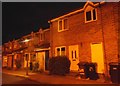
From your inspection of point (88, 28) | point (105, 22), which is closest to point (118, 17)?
point (105, 22)

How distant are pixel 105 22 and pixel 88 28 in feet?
6.97

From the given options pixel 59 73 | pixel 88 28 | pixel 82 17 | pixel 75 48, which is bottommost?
pixel 59 73

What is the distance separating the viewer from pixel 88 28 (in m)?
18.8

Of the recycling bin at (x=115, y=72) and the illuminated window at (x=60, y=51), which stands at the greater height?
the illuminated window at (x=60, y=51)

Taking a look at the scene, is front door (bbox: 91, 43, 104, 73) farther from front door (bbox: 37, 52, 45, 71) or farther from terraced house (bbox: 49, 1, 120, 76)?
front door (bbox: 37, 52, 45, 71)

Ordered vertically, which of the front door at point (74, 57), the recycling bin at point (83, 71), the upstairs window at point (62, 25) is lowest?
the recycling bin at point (83, 71)

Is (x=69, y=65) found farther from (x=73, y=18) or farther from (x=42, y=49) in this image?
(x=42, y=49)

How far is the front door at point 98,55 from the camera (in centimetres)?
1709

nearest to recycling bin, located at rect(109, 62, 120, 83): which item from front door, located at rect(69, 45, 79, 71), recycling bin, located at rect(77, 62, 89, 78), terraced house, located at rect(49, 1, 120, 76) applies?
terraced house, located at rect(49, 1, 120, 76)

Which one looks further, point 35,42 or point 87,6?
point 35,42

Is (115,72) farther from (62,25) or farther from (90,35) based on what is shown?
(62,25)

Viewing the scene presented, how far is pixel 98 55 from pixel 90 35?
7.01 ft

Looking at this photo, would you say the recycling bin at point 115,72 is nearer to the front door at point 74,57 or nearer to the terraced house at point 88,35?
the terraced house at point 88,35

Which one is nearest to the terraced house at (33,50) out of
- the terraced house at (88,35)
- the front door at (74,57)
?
the terraced house at (88,35)
